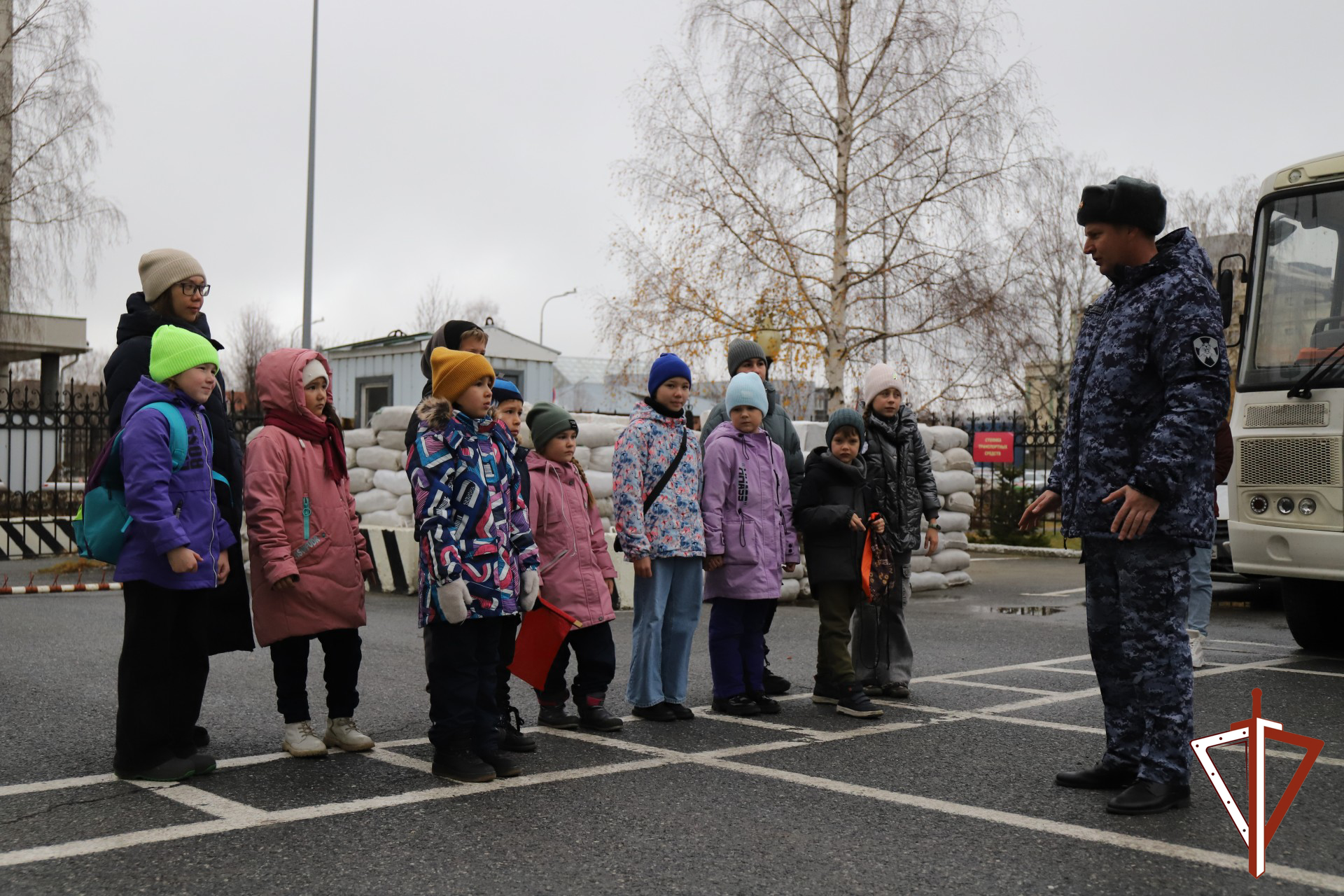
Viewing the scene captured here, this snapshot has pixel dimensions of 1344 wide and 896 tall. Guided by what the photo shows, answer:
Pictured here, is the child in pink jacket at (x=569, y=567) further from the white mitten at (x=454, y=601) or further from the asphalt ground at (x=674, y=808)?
the white mitten at (x=454, y=601)

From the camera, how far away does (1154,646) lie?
4387mm

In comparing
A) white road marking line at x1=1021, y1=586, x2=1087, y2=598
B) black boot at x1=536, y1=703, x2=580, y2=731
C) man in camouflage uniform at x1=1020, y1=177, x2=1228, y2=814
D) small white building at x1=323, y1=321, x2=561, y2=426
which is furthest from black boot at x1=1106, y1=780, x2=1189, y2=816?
small white building at x1=323, y1=321, x2=561, y2=426

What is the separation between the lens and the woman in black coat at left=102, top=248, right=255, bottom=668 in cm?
A: 513

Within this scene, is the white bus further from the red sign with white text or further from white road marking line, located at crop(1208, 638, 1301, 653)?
the red sign with white text

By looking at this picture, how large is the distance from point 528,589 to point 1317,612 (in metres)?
6.32

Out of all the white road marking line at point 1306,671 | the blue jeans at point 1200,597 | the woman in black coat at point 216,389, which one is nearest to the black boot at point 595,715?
the woman in black coat at point 216,389

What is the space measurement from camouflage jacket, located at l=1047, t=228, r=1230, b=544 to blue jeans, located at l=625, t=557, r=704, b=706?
2.16m

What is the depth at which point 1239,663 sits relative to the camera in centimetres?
814

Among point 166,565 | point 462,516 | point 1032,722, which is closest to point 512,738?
point 462,516

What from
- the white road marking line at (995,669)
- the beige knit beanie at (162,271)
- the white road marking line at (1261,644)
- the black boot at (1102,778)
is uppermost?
the beige knit beanie at (162,271)

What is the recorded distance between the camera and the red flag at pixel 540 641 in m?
5.71

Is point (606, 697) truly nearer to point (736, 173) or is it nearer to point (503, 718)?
point (503, 718)

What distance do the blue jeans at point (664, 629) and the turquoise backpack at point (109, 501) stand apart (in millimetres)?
2301

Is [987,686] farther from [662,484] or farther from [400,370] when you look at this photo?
[400,370]
